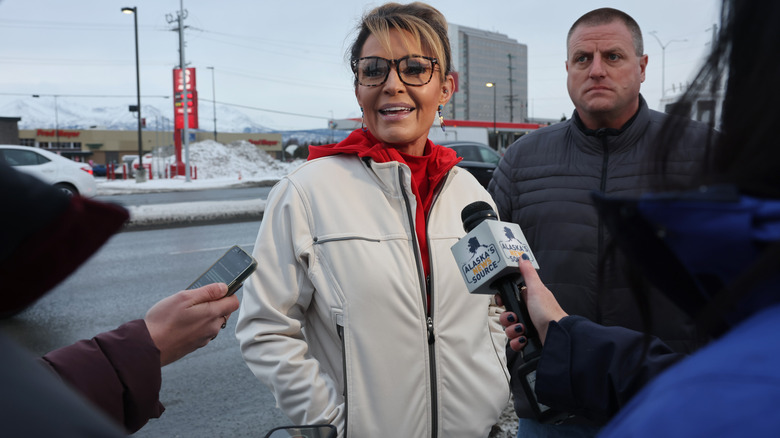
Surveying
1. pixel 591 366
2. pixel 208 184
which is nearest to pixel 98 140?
pixel 208 184

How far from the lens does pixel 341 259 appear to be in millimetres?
1883

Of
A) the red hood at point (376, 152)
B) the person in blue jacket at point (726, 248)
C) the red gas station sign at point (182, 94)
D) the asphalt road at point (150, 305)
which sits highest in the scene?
the red gas station sign at point (182, 94)

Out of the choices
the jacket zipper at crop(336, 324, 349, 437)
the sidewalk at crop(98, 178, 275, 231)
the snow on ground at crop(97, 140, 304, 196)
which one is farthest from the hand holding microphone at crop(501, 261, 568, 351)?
the snow on ground at crop(97, 140, 304, 196)

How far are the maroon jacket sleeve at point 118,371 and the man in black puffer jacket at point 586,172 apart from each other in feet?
5.10

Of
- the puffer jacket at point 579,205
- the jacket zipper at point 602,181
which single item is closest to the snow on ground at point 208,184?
the puffer jacket at point 579,205

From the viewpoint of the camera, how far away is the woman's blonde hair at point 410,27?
2.19m

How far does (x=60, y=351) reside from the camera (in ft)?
3.81

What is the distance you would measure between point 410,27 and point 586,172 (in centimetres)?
95

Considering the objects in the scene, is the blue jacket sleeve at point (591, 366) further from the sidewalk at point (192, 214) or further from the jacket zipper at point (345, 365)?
the sidewalk at point (192, 214)

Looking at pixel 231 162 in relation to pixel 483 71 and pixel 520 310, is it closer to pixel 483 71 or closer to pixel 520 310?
pixel 520 310

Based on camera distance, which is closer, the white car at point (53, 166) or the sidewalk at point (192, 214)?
the sidewalk at point (192, 214)

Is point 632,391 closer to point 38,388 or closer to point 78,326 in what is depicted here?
point 38,388

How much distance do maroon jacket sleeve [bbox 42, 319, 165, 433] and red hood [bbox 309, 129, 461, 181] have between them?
3.36 ft

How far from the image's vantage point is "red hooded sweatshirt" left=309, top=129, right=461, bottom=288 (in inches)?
80.8
